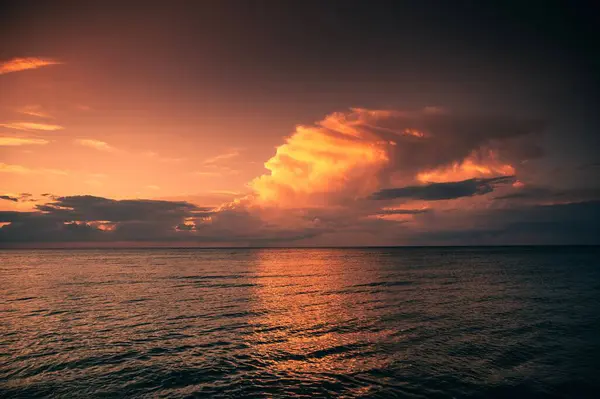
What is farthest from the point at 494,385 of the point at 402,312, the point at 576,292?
the point at 576,292

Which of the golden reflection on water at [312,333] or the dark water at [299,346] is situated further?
the golden reflection on water at [312,333]

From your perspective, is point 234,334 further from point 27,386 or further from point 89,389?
point 27,386

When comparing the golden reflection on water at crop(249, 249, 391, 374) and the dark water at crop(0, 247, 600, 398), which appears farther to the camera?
the golden reflection on water at crop(249, 249, 391, 374)

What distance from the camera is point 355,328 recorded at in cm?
3177

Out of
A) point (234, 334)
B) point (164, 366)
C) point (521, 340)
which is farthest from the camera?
point (234, 334)

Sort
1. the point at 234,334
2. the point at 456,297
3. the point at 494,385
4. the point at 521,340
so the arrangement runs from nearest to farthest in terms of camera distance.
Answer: the point at 494,385 < the point at 521,340 < the point at 234,334 < the point at 456,297

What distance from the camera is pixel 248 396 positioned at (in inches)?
701

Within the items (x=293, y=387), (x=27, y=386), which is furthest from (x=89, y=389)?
(x=293, y=387)

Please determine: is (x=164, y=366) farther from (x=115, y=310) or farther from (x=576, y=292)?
(x=576, y=292)

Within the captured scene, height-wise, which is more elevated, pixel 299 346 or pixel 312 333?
pixel 299 346

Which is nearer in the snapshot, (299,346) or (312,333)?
(299,346)

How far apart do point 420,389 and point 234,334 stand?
16968 millimetres

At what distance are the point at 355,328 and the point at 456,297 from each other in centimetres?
2627

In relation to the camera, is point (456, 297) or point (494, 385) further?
point (456, 297)
